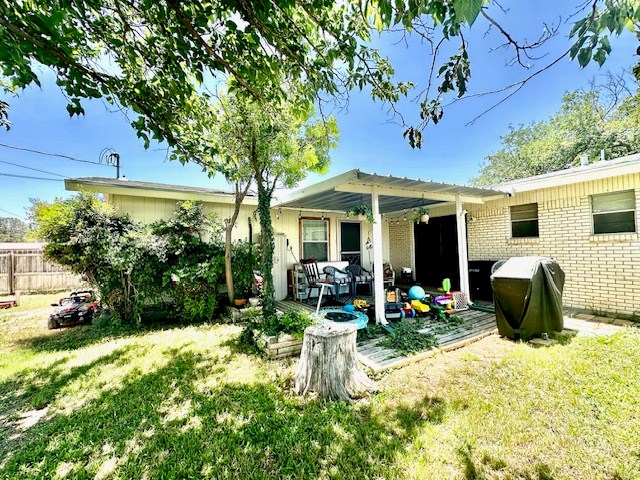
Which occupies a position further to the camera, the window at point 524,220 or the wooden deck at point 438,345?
the window at point 524,220

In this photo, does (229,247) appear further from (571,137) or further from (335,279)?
(571,137)

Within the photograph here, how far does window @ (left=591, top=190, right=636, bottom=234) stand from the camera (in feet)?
16.3

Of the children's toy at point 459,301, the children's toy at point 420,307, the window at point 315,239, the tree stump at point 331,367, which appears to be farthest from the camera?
the window at point 315,239

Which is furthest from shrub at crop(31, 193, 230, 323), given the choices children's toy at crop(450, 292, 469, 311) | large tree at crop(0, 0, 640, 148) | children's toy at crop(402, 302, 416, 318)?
children's toy at crop(450, 292, 469, 311)

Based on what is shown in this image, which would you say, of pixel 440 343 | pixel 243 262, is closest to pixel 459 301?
pixel 440 343

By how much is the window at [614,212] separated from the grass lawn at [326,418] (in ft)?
8.81

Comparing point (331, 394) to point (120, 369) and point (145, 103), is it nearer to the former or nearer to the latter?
point (120, 369)

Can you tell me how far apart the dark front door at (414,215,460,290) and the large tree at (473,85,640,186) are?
7.05m

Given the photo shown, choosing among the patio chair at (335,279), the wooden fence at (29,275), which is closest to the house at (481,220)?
the patio chair at (335,279)

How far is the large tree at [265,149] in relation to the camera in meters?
4.30

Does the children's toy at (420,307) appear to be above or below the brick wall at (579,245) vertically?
below

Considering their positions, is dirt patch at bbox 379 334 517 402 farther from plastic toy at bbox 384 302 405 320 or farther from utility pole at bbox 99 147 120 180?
utility pole at bbox 99 147 120 180

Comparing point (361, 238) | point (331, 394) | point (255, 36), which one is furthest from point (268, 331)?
point (361, 238)

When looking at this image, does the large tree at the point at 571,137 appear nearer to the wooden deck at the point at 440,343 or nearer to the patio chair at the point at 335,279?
the wooden deck at the point at 440,343
